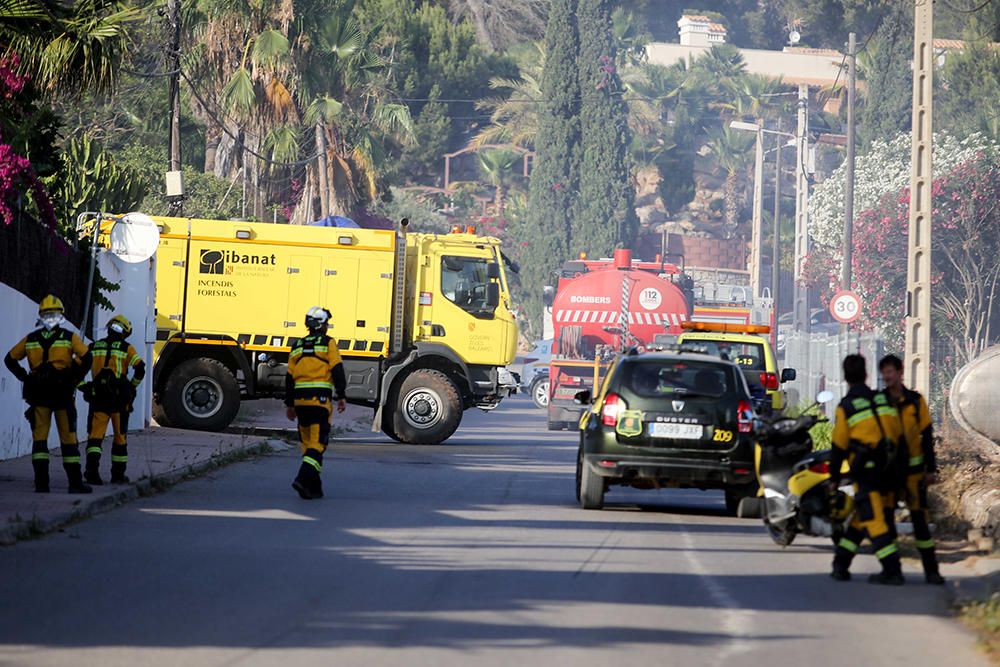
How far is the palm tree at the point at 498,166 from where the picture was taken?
9750 centimetres

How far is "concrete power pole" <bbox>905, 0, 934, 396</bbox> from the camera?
27.0 m

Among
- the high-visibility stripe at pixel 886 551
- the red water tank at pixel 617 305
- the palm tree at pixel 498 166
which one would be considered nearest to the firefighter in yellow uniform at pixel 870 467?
the high-visibility stripe at pixel 886 551

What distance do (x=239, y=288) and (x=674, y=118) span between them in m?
91.8

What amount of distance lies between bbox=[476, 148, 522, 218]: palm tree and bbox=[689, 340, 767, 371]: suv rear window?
7232cm

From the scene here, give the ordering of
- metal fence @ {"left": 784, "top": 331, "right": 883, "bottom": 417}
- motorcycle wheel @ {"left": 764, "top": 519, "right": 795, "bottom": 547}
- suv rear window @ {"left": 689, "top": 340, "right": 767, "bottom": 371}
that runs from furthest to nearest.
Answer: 1. metal fence @ {"left": 784, "top": 331, "right": 883, "bottom": 417}
2. suv rear window @ {"left": 689, "top": 340, "right": 767, "bottom": 371}
3. motorcycle wheel @ {"left": 764, "top": 519, "right": 795, "bottom": 547}

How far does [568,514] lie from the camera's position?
16.9 meters

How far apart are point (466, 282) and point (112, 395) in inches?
452

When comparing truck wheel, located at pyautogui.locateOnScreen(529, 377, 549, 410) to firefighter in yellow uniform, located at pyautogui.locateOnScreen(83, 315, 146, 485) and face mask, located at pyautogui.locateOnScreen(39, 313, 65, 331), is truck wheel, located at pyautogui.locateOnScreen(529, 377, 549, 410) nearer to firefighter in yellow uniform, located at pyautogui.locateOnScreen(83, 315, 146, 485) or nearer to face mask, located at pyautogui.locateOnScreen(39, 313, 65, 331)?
firefighter in yellow uniform, located at pyautogui.locateOnScreen(83, 315, 146, 485)

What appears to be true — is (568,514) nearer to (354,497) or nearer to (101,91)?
(354,497)

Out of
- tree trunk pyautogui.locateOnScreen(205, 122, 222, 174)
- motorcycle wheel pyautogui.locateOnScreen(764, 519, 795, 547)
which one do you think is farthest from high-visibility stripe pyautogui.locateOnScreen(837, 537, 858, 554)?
tree trunk pyautogui.locateOnScreen(205, 122, 222, 174)

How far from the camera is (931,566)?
1212cm

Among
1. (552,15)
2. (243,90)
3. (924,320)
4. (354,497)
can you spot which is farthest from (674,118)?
(354,497)

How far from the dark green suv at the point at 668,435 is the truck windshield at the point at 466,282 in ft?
35.5

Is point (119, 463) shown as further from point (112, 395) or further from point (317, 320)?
point (317, 320)
